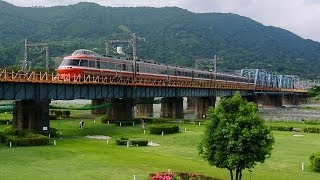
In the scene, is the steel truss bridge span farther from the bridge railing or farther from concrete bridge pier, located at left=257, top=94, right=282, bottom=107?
concrete bridge pier, located at left=257, top=94, right=282, bottom=107

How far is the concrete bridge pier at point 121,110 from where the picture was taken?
3425 inches

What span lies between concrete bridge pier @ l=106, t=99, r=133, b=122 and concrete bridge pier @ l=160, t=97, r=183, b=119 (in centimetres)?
2282

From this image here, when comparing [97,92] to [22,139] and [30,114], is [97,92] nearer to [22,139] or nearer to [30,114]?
[30,114]

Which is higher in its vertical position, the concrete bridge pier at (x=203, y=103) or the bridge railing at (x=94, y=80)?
the bridge railing at (x=94, y=80)

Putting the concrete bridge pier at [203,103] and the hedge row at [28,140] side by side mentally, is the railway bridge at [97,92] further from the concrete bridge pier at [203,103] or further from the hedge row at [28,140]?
the hedge row at [28,140]

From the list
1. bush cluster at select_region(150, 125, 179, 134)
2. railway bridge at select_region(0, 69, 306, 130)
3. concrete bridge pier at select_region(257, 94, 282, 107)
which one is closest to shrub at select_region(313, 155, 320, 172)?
bush cluster at select_region(150, 125, 179, 134)

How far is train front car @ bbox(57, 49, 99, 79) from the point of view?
77062 millimetres

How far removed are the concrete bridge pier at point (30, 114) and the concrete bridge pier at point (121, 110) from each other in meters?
25.7

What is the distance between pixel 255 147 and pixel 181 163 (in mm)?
13137

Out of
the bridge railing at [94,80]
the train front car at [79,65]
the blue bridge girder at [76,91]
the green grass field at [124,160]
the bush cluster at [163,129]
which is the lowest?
the green grass field at [124,160]

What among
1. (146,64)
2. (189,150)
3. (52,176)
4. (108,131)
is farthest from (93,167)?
(146,64)

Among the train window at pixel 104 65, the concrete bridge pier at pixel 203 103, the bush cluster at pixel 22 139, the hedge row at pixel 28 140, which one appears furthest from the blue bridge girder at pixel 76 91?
the concrete bridge pier at pixel 203 103

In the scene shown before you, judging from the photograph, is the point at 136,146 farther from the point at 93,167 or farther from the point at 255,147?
the point at 255,147

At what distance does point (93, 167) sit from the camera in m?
39.2
